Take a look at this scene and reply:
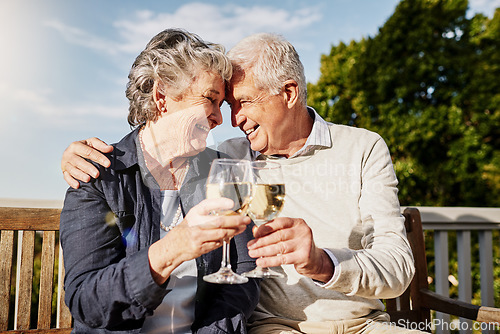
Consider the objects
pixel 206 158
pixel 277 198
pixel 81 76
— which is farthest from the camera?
pixel 81 76

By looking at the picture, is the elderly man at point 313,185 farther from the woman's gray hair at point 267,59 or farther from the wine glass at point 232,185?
the wine glass at point 232,185

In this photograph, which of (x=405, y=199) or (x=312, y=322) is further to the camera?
(x=405, y=199)

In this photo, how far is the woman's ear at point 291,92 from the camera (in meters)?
1.93

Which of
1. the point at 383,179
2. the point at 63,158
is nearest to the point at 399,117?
the point at 383,179

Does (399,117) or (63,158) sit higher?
(399,117)

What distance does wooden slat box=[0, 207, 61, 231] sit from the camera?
175cm

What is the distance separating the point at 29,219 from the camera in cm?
179

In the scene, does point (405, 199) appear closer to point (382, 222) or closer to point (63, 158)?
point (382, 222)

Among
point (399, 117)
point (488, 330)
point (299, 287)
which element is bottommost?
point (488, 330)

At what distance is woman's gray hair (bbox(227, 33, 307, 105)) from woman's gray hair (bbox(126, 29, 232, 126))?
9.5 inches

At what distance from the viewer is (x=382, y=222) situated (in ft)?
5.35

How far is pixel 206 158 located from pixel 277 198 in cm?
61

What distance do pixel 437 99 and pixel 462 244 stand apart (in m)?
7.12

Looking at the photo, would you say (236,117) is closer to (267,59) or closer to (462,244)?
(267,59)
